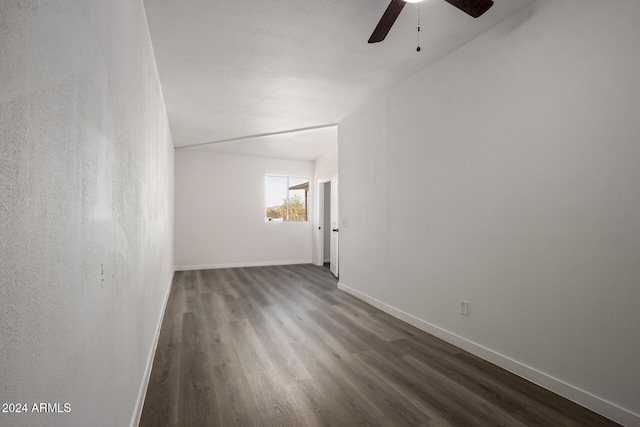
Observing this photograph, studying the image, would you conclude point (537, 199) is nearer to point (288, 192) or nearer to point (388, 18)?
point (388, 18)

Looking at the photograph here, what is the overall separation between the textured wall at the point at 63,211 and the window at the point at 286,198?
6.30 m

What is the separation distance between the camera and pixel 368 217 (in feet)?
14.2

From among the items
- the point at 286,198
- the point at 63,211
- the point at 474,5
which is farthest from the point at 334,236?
the point at 63,211

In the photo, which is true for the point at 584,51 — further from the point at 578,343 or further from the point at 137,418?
the point at 137,418

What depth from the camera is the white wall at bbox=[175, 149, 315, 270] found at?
22.9 ft

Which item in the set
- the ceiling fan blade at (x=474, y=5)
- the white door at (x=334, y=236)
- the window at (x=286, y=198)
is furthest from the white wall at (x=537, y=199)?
the window at (x=286, y=198)

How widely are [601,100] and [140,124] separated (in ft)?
9.44

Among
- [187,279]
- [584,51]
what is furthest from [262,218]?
[584,51]

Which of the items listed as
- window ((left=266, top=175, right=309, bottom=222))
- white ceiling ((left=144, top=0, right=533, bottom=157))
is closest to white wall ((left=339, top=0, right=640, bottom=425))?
white ceiling ((left=144, top=0, right=533, bottom=157))

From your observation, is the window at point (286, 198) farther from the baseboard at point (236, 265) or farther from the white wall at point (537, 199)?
the white wall at point (537, 199)

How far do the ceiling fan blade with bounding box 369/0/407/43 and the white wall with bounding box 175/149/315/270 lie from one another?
5.60m

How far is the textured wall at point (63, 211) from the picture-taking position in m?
0.54

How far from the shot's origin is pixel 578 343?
2039mm

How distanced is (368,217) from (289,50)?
2280mm
